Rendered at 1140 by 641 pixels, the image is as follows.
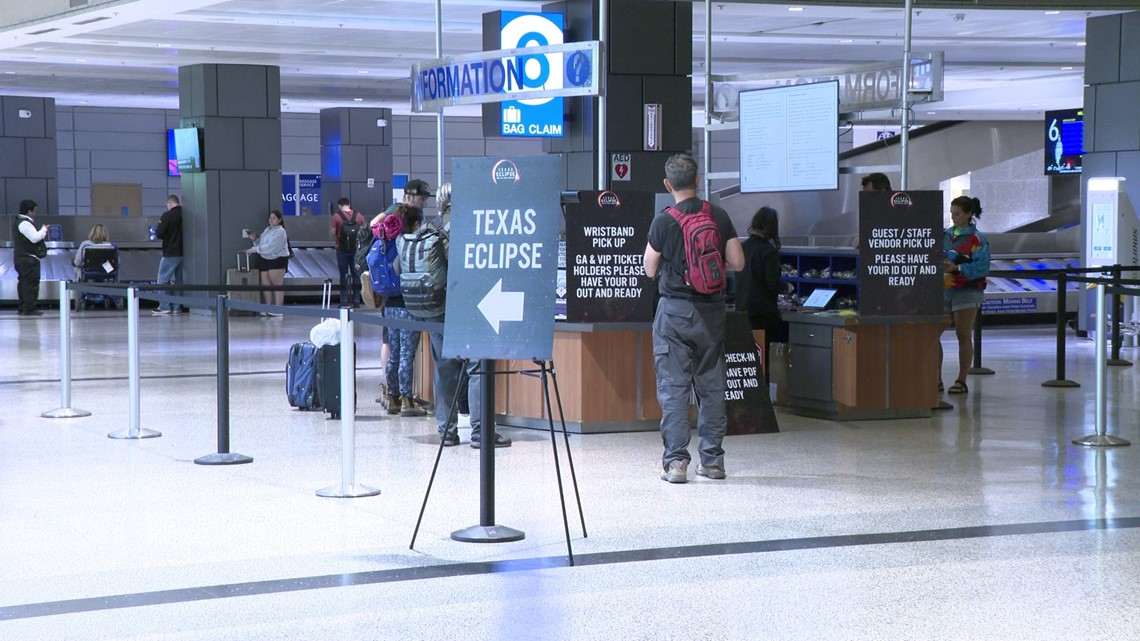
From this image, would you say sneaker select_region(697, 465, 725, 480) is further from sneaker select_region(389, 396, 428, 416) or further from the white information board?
sneaker select_region(389, 396, 428, 416)

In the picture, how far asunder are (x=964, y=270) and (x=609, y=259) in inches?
133

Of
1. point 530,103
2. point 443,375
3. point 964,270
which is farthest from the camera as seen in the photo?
point 530,103

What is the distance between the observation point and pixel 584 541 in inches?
216

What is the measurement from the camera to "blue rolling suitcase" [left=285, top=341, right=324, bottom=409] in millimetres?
9352

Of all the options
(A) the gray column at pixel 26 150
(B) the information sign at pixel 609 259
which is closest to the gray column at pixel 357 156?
(A) the gray column at pixel 26 150

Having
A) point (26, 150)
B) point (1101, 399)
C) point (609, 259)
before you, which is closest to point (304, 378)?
point (609, 259)

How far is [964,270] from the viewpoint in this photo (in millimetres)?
10297

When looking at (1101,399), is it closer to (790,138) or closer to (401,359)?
(790,138)

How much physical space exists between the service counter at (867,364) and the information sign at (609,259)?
4.64ft

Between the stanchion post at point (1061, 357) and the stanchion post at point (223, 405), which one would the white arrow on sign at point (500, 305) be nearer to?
the stanchion post at point (223, 405)

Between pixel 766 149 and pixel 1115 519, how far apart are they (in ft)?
13.3

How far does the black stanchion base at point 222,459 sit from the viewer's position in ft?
24.0

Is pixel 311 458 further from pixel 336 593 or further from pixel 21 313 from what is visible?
pixel 21 313

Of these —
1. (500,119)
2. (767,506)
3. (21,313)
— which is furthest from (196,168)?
(767,506)
